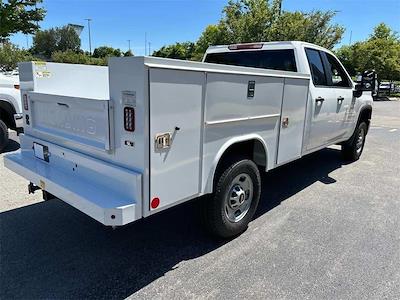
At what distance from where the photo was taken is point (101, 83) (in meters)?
4.26

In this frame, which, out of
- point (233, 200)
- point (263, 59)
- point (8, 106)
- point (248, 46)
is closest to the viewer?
point (233, 200)

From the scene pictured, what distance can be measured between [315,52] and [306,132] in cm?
127

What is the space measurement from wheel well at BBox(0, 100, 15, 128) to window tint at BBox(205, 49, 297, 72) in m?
4.28

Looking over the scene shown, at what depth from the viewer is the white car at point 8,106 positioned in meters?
6.71

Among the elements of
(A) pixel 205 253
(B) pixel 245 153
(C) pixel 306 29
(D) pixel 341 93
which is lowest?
(A) pixel 205 253

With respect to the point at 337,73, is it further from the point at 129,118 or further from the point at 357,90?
the point at 129,118

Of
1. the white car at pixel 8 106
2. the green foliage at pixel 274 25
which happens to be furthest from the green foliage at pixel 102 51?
the white car at pixel 8 106

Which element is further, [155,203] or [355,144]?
[355,144]

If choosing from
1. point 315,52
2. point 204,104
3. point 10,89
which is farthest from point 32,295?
point 10,89

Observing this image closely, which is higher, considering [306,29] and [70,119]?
[306,29]

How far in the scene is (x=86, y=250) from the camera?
3.37 meters

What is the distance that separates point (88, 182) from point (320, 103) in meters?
3.42

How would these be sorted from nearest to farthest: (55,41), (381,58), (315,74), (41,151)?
(41,151) → (315,74) → (381,58) → (55,41)

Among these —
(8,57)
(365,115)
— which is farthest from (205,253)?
(8,57)
